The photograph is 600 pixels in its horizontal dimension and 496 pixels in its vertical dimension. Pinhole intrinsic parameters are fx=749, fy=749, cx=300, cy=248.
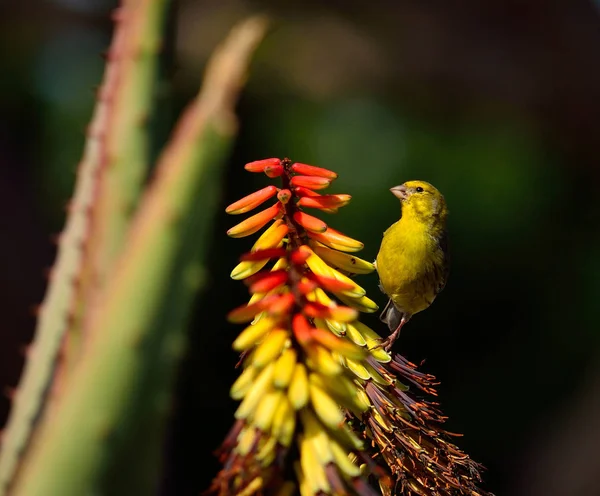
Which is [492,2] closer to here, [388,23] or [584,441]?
[388,23]

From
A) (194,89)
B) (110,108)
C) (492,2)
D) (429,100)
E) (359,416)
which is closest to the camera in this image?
(110,108)

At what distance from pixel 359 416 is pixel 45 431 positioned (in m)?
0.27

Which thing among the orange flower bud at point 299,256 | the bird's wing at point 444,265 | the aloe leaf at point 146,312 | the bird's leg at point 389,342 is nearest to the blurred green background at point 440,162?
the bird's wing at point 444,265

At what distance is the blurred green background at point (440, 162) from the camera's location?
8.33 ft

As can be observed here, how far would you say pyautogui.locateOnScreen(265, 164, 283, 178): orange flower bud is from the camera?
1.85 feet

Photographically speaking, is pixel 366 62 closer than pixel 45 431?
No

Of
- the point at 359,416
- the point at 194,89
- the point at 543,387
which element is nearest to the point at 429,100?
the point at 194,89

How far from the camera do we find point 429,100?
301 cm

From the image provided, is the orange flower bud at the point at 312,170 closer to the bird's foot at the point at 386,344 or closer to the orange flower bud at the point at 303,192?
the orange flower bud at the point at 303,192

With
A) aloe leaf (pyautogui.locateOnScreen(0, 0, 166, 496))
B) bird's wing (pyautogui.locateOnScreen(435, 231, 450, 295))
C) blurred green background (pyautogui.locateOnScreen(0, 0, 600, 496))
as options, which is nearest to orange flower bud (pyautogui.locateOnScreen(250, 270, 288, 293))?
aloe leaf (pyautogui.locateOnScreen(0, 0, 166, 496))

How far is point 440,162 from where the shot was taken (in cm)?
273

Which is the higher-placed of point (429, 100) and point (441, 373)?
point (429, 100)

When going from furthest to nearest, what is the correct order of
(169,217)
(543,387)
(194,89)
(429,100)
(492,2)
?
(543,387) < (429,100) < (492,2) < (194,89) < (169,217)

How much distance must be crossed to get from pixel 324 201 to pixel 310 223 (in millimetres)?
38
